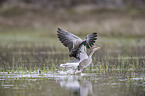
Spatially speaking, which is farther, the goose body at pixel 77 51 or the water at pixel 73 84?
the goose body at pixel 77 51

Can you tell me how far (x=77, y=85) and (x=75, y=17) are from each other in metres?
39.0

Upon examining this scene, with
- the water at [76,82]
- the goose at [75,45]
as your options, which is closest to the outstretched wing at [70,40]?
the goose at [75,45]

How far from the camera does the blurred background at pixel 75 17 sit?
111ft

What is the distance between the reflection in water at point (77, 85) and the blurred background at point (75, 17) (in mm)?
22072

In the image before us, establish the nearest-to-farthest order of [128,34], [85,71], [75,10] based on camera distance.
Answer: [85,71] < [128,34] < [75,10]

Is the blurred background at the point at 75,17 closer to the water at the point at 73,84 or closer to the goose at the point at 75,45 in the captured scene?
the goose at the point at 75,45

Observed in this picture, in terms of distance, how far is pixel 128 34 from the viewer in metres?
32.6

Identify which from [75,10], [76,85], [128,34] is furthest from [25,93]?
[75,10]

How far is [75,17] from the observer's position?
48.9 m

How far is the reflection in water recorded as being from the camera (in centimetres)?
914

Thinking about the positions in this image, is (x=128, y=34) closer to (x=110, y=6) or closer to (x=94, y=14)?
(x=94, y=14)

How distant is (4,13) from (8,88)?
42204 mm

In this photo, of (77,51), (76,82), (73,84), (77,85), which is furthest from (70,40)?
(77,85)

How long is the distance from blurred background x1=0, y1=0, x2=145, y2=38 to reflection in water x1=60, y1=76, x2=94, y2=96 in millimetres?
22072
